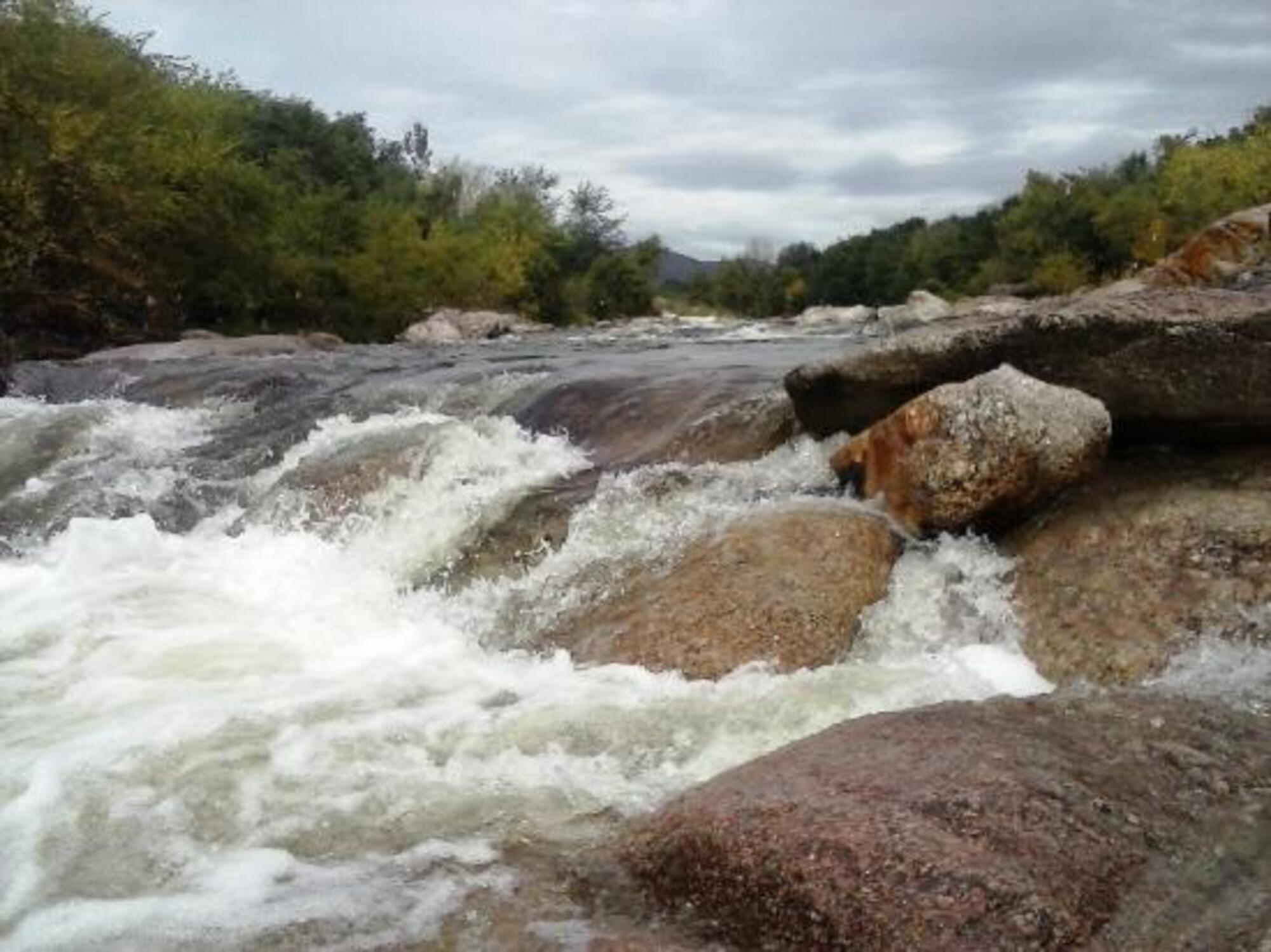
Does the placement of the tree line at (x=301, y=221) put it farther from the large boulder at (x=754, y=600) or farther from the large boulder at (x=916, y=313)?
the large boulder at (x=754, y=600)

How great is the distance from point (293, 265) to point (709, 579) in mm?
30479

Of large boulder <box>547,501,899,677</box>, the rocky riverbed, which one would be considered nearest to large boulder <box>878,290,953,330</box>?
the rocky riverbed

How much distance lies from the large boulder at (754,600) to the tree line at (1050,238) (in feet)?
134

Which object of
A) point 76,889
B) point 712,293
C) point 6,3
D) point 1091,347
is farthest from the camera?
point 712,293

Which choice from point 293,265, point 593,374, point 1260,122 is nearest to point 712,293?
point 1260,122

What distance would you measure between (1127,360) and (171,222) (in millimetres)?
27114

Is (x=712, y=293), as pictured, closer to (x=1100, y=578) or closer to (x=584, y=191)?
(x=584, y=191)

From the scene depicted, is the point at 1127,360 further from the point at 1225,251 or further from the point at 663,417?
the point at 1225,251

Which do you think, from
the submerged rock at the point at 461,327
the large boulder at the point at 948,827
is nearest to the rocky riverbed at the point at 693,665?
the large boulder at the point at 948,827

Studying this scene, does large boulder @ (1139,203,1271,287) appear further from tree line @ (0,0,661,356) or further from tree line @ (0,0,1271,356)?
tree line @ (0,0,661,356)

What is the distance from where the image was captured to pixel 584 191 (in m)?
75.7

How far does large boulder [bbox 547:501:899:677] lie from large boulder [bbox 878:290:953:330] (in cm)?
2714

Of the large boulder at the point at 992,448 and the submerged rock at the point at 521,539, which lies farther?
the submerged rock at the point at 521,539

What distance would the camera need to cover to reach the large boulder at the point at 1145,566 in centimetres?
573
